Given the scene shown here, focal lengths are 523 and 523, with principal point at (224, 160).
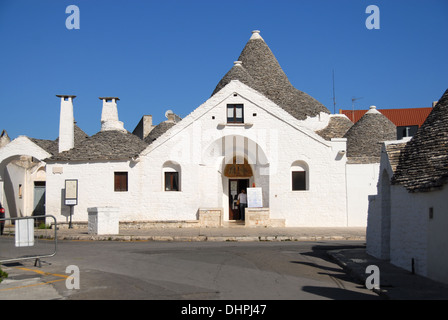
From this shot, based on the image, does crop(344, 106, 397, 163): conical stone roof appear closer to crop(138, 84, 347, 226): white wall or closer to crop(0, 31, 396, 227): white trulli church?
crop(0, 31, 396, 227): white trulli church

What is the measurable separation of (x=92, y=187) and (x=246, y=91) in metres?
9.18

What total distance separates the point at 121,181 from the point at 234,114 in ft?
21.9

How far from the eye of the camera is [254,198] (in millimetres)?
25984

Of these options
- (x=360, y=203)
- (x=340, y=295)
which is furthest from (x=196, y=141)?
(x=340, y=295)

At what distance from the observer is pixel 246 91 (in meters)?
26.5

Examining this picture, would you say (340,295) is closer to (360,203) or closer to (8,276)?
(8,276)

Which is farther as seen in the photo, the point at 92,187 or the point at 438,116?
the point at 92,187

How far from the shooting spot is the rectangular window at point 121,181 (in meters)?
26.5

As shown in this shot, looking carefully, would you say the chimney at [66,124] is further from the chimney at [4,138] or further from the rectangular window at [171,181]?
the chimney at [4,138]

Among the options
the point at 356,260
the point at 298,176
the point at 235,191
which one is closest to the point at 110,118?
the point at 235,191

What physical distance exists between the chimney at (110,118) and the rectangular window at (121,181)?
3.46m

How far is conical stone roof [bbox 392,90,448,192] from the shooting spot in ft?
35.7

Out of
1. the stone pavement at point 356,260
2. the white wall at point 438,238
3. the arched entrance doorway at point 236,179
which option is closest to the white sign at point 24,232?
the stone pavement at point 356,260
